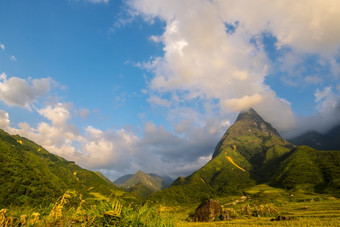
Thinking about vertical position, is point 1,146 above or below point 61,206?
above

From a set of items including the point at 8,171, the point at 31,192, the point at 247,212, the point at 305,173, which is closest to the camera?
the point at 247,212

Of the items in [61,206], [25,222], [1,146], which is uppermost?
[1,146]

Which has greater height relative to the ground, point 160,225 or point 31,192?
point 160,225

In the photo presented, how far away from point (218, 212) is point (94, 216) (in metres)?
57.6

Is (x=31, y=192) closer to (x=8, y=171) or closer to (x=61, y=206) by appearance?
(x=8, y=171)

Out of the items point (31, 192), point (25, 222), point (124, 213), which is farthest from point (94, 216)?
point (31, 192)

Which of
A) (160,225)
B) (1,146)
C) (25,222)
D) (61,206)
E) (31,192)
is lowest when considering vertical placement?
(31,192)

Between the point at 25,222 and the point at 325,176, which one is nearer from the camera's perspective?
the point at 25,222

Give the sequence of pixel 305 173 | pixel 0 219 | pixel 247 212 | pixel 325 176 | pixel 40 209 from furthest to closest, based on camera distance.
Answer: pixel 305 173, pixel 325 176, pixel 247 212, pixel 40 209, pixel 0 219

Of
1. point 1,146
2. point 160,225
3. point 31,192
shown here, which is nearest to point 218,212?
point 160,225

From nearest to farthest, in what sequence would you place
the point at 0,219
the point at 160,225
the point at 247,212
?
the point at 0,219 < the point at 160,225 < the point at 247,212

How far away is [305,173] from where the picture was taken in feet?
654

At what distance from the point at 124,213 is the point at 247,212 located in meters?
65.8

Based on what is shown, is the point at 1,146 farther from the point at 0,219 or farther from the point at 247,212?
the point at 0,219
